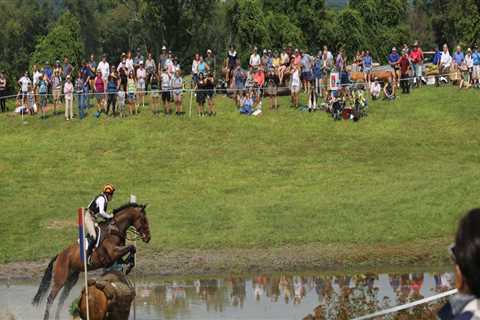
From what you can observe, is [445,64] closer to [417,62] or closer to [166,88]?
[417,62]

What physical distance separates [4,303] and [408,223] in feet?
37.0

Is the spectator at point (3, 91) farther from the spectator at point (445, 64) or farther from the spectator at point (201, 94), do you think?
the spectator at point (445, 64)

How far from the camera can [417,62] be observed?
43094 millimetres

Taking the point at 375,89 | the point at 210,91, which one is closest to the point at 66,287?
the point at 210,91

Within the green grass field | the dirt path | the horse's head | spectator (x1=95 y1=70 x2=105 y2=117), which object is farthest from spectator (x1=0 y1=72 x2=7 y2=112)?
the horse's head

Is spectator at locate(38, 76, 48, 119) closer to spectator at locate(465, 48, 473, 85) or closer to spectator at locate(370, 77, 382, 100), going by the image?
spectator at locate(370, 77, 382, 100)

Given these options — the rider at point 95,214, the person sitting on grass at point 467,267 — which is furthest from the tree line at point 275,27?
the person sitting on grass at point 467,267

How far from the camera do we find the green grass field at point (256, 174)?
91.4ft

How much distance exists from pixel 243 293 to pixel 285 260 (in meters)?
3.84

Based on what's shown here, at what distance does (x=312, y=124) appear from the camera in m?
39.6

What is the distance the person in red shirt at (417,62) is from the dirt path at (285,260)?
58.5 ft

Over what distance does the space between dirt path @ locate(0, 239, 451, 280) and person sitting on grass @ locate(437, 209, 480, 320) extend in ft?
64.5

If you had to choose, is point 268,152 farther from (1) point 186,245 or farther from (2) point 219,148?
(1) point 186,245

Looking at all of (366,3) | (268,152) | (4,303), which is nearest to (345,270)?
(4,303)
